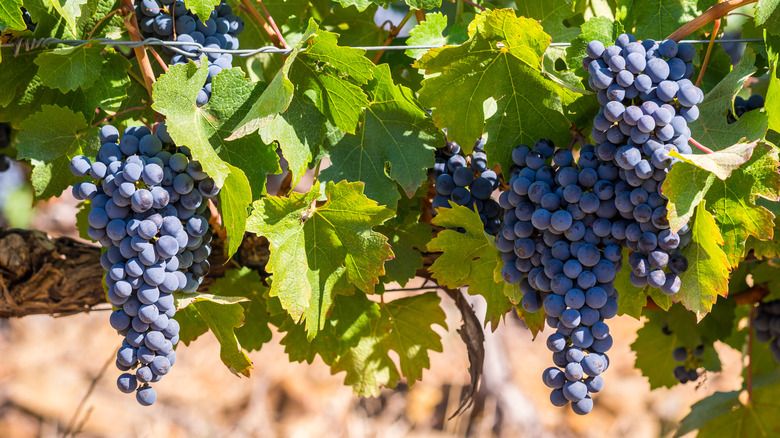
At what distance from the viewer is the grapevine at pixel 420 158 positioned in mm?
994

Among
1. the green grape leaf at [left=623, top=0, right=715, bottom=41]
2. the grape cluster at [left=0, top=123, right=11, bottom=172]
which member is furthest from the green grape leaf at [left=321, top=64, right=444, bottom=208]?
the grape cluster at [left=0, top=123, right=11, bottom=172]

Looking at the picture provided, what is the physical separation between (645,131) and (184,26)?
0.83 meters

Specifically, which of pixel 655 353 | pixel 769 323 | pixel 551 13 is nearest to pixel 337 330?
pixel 551 13

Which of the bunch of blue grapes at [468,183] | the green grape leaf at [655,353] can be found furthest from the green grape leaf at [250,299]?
the green grape leaf at [655,353]

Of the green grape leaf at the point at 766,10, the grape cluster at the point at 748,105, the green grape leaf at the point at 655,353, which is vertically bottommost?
the green grape leaf at the point at 655,353

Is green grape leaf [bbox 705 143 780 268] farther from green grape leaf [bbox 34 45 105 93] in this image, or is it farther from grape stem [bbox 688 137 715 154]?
green grape leaf [bbox 34 45 105 93]

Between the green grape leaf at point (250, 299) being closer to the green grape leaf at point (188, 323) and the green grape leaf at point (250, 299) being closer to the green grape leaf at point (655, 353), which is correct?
the green grape leaf at point (188, 323)

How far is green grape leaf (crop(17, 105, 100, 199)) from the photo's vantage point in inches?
44.9

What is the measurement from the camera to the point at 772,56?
1.06 m

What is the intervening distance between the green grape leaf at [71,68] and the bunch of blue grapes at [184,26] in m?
0.11

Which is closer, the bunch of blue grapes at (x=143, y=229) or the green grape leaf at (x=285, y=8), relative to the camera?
the bunch of blue grapes at (x=143, y=229)

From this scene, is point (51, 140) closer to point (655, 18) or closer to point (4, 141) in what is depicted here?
point (4, 141)

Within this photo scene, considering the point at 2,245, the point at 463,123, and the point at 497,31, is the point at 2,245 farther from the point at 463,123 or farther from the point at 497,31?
the point at 497,31

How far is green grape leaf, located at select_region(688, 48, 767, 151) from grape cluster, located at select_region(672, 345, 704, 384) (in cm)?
104
